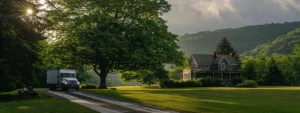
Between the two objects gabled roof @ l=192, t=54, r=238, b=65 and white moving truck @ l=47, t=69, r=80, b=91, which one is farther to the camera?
gabled roof @ l=192, t=54, r=238, b=65

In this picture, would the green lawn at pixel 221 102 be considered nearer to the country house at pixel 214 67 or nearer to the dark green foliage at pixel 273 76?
the dark green foliage at pixel 273 76

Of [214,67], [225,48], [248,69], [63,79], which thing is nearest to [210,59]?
[214,67]

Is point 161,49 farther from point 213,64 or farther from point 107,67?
point 213,64

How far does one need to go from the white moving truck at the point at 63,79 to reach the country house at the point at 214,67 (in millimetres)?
52620

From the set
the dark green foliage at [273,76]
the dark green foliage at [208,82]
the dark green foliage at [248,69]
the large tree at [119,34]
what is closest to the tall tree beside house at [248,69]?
the dark green foliage at [248,69]

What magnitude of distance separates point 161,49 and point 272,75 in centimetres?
4376

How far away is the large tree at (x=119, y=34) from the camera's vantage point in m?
42.8

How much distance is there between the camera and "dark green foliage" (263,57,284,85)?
80.4 m

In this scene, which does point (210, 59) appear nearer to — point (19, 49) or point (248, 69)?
point (248, 69)

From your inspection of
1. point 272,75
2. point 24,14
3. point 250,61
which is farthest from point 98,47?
point 250,61

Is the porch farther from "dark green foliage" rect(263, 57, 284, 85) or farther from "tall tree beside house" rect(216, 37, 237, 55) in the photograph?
"tall tree beside house" rect(216, 37, 237, 55)

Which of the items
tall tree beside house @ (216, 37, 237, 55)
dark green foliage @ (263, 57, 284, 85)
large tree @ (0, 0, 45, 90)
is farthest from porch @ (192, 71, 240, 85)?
large tree @ (0, 0, 45, 90)

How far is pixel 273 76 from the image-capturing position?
8025cm

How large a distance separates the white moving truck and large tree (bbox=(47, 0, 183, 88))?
10.8 feet
